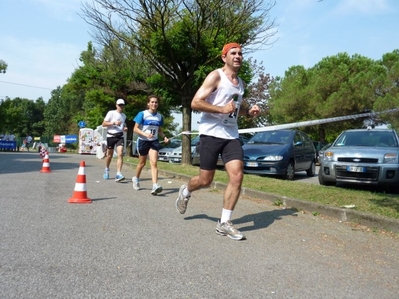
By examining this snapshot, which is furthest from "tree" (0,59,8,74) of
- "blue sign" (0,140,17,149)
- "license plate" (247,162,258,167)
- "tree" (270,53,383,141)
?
"license plate" (247,162,258,167)

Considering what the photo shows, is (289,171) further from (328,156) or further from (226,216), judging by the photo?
(226,216)

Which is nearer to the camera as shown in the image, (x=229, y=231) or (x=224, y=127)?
(x=229, y=231)

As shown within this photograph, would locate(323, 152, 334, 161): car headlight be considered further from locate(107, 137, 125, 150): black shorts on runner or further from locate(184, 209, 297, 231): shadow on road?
locate(107, 137, 125, 150): black shorts on runner

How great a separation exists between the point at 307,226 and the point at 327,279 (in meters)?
2.15

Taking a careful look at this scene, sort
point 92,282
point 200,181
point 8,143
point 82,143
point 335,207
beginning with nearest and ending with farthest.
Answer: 1. point 92,282
2. point 200,181
3. point 335,207
4. point 82,143
5. point 8,143

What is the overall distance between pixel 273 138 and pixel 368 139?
3.45 metres

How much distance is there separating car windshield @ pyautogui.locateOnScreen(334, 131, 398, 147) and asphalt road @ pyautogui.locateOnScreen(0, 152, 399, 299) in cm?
436

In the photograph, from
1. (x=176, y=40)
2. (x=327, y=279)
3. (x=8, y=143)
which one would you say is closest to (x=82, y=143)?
(x=8, y=143)

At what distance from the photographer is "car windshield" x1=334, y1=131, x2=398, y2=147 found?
10086mm

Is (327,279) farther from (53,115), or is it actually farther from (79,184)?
(53,115)

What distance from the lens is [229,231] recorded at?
4.84 meters

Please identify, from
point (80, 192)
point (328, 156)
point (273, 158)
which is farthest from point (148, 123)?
point (273, 158)

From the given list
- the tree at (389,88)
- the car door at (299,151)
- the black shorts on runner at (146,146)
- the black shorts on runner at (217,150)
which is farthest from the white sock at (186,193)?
the tree at (389,88)

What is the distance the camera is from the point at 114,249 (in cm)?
418
